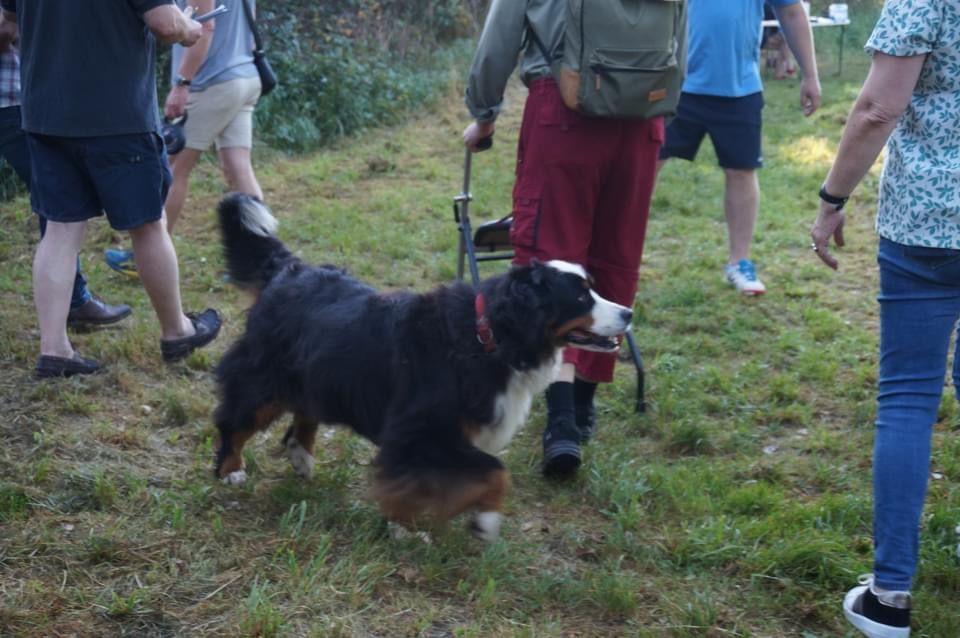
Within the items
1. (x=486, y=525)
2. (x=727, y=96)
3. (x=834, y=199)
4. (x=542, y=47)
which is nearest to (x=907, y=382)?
(x=834, y=199)

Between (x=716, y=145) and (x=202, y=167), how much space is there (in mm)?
4200

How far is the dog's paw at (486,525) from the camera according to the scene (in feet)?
11.0

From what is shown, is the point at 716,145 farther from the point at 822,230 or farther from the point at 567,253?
Result: the point at 822,230

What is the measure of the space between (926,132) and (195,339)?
3.31 m

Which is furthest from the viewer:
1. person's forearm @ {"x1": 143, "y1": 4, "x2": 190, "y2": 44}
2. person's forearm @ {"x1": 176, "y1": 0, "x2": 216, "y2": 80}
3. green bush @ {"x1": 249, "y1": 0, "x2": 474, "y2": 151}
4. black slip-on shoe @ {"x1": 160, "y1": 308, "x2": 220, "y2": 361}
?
green bush @ {"x1": 249, "y1": 0, "x2": 474, "y2": 151}

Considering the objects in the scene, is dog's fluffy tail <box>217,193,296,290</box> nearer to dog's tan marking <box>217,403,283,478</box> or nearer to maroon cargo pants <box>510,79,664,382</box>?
dog's tan marking <box>217,403,283,478</box>

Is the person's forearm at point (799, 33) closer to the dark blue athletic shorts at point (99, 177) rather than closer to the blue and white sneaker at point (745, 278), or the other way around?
the blue and white sneaker at point (745, 278)

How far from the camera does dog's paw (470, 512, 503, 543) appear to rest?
3.36 metres

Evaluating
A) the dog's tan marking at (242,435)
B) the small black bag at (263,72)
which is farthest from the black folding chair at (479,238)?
the small black bag at (263,72)

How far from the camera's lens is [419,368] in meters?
3.40

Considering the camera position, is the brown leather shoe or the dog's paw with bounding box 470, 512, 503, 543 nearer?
the dog's paw with bounding box 470, 512, 503, 543

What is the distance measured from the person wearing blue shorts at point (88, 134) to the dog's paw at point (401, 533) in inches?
73.4

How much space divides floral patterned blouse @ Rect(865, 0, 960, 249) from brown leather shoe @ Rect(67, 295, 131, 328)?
377 centimetres

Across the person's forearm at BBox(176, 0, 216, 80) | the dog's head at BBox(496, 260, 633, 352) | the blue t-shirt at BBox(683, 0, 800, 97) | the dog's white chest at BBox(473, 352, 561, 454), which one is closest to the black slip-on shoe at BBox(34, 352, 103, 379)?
the person's forearm at BBox(176, 0, 216, 80)
